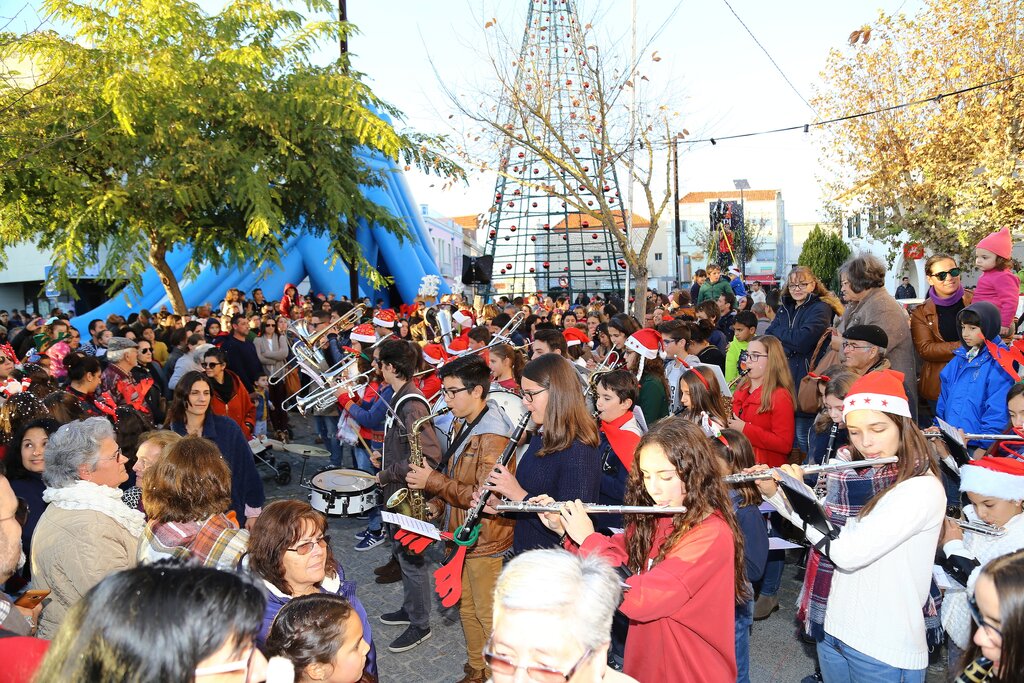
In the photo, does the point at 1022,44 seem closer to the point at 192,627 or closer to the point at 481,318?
the point at 481,318

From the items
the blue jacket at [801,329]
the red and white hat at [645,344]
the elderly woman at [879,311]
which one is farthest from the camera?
the blue jacket at [801,329]

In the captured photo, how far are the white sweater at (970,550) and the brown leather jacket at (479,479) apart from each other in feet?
6.78

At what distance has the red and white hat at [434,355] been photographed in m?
7.58

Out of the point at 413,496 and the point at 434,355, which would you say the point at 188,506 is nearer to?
the point at 413,496

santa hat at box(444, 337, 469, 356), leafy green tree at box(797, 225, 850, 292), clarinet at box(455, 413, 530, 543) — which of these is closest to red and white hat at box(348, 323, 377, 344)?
santa hat at box(444, 337, 469, 356)

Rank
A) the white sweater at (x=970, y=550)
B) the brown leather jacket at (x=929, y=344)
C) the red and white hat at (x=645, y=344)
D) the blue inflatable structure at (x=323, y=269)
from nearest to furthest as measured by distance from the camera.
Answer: the white sweater at (x=970, y=550) < the brown leather jacket at (x=929, y=344) < the red and white hat at (x=645, y=344) < the blue inflatable structure at (x=323, y=269)

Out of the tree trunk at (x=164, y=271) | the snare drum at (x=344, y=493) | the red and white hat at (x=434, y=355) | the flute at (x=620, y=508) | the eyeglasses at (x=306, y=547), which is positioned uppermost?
the tree trunk at (x=164, y=271)

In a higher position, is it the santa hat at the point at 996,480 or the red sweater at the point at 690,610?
the santa hat at the point at 996,480

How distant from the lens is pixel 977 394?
16.4 ft

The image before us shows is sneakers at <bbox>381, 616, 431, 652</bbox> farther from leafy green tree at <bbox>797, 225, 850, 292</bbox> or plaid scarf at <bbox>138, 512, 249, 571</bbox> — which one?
leafy green tree at <bbox>797, 225, 850, 292</bbox>

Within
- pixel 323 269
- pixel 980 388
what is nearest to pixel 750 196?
pixel 323 269

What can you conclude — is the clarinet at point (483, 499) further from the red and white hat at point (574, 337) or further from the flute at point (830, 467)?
the red and white hat at point (574, 337)

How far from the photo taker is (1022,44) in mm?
14227

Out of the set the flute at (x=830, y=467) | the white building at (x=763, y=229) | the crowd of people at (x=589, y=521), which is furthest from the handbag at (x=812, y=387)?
the white building at (x=763, y=229)
